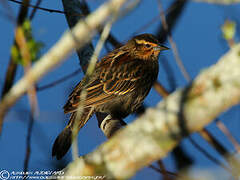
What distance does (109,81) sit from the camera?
3752 mm

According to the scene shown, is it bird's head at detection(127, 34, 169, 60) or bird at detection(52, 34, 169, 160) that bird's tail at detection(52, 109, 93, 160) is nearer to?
bird at detection(52, 34, 169, 160)

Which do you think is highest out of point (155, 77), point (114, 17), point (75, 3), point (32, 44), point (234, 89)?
point (75, 3)

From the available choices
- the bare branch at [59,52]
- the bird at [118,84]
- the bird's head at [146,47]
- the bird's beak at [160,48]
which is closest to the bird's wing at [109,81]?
the bird at [118,84]

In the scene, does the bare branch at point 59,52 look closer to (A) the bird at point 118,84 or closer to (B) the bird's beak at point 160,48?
(A) the bird at point 118,84

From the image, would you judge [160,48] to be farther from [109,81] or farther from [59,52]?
[59,52]

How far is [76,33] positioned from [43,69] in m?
0.19

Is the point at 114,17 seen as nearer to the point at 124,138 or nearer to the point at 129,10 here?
the point at 129,10

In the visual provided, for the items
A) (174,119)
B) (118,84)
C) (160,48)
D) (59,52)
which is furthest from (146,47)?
(59,52)

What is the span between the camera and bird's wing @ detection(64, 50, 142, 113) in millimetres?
3580

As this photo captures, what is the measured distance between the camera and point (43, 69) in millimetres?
1264

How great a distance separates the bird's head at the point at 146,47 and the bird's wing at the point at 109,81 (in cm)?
13

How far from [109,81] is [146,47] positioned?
2.19 feet

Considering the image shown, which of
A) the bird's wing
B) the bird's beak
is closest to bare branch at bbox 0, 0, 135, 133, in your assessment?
the bird's wing

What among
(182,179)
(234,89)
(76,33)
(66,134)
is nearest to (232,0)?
(234,89)
